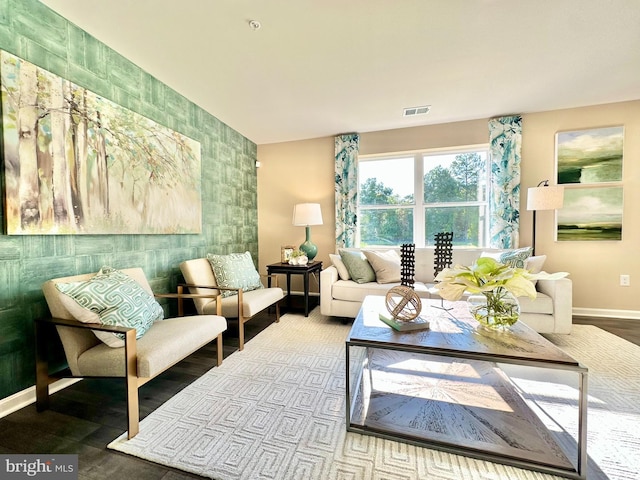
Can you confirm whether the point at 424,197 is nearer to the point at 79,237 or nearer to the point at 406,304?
the point at 406,304

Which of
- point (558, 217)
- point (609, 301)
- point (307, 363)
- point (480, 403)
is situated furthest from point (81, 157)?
point (609, 301)

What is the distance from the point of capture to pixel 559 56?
2232mm

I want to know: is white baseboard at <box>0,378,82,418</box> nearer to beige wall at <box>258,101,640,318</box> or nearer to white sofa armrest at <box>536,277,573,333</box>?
beige wall at <box>258,101,640,318</box>

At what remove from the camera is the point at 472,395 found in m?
1.65

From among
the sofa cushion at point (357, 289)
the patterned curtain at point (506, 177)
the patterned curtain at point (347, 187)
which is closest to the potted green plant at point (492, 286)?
the sofa cushion at point (357, 289)

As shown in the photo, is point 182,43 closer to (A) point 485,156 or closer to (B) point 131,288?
(B) point 131,288

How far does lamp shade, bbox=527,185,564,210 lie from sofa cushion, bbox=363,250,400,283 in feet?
5.48

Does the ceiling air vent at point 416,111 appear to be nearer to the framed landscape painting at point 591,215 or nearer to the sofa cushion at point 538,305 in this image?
the framed landscape painting at point 591,215

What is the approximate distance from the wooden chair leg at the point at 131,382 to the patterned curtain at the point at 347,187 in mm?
2982

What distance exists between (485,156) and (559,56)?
148 centimetres

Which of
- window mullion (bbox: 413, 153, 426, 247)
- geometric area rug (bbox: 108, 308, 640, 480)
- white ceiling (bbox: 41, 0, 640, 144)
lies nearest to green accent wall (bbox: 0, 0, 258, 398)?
white ceiling (bbox: 41, 0, 640, 144)

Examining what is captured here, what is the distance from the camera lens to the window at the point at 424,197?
3.69 metres

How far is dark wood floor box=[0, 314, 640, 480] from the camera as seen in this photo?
118 centimetres

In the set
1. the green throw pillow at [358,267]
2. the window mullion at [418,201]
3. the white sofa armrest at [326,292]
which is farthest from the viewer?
the window mullion at [418,201]
